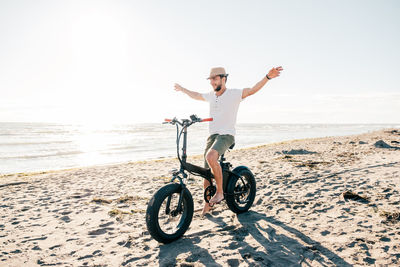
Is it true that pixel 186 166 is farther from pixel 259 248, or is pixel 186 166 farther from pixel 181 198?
pixel 259 248

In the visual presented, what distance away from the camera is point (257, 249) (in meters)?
3.60

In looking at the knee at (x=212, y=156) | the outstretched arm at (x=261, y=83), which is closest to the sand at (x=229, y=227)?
the knee at (x=212, y=156)

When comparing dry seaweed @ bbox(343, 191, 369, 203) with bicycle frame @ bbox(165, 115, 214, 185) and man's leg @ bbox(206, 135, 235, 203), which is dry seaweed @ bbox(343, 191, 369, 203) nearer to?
man's leg @ bbox(206, 135, 235, 203)

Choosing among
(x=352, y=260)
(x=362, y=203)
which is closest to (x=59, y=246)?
(x=352, y=260)

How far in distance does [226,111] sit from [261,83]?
2.49ft

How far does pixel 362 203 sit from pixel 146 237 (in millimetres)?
4281

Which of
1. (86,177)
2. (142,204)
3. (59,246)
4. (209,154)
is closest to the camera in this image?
(59,246)

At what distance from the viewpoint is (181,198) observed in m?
3.99

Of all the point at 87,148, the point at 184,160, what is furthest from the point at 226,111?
the point at 87,148

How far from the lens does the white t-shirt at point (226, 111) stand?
4461mm

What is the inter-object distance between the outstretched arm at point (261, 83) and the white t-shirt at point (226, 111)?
0.10 metres

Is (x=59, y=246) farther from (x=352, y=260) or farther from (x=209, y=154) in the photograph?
(x=352, y=260)

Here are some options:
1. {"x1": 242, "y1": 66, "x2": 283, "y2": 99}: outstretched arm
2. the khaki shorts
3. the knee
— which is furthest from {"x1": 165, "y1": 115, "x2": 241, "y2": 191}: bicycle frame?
{"x1": 242, "y1": 66, "x2": 283, "y2": 99}: outstretched arm

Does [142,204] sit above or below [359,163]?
below
